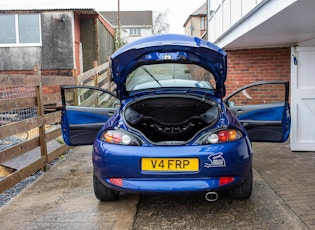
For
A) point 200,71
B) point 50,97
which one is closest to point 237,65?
point 200,71

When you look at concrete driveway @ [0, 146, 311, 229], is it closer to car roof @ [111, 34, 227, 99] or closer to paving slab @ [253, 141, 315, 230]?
paving slab @ [253, 141, 315, 230]

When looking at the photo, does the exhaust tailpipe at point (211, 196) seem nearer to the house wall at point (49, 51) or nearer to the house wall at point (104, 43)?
the house wall at point (49, 51)

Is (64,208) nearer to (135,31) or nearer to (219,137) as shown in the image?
(219,137)

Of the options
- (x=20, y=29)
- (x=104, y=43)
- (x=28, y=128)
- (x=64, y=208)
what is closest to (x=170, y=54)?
(x=64, y=208)

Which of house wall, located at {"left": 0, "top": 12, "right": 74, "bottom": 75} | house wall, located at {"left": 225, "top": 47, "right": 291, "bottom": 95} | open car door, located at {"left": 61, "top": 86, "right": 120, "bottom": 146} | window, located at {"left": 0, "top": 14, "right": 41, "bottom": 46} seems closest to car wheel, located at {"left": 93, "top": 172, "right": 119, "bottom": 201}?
open car door, located at {"left": 61, "top": 86, "right": 120, "bottom": 146}

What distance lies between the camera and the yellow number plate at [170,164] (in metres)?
3.01

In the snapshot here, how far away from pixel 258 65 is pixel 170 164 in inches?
231

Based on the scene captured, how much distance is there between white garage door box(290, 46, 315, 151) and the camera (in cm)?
592

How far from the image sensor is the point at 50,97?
5461 millimetres

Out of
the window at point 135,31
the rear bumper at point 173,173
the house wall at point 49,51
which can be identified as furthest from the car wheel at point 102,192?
the window at point 135,31

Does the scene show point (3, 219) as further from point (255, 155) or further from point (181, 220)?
point (255, 155)

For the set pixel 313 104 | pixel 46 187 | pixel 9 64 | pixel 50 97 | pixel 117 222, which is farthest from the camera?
pixel 9 64

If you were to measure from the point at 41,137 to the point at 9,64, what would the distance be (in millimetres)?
12317

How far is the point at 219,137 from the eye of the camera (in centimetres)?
313
